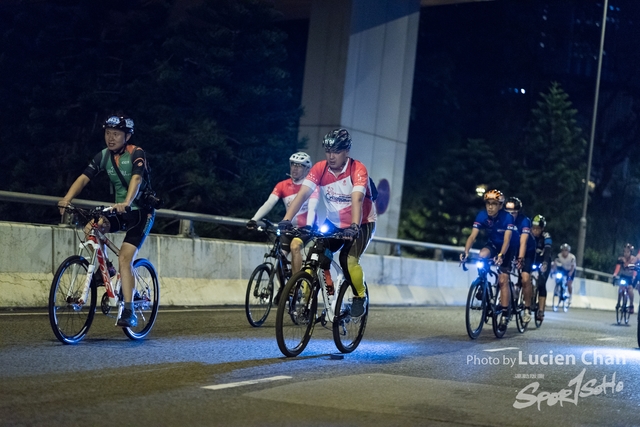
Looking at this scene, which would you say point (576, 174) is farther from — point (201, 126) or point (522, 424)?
point (522, 424)

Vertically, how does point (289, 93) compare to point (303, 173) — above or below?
above

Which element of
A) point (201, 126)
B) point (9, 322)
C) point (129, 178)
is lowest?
point (9, 322)

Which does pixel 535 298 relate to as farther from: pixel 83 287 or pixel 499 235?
pixel 83 287

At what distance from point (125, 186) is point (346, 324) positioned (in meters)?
2.55

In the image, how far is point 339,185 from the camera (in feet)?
33.8

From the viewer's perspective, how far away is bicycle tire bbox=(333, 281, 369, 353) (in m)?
10.3

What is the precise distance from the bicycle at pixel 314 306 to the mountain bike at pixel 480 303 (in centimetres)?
352

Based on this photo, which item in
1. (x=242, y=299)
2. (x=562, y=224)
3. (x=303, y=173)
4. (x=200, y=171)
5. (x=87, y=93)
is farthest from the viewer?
(x=562, y=224)

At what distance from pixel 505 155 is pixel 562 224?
5513 mm

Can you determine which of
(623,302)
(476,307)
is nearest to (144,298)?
(476,307)

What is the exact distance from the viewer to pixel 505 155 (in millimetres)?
64625

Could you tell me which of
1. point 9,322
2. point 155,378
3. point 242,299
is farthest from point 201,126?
point 155,378

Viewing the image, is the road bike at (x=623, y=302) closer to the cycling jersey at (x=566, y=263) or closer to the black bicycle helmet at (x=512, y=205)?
the cycling jersey at (x=566, y=263)

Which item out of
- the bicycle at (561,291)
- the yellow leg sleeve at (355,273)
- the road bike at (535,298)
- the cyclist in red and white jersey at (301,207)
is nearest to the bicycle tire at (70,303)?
the yellow leg sleeve at (355,273)
